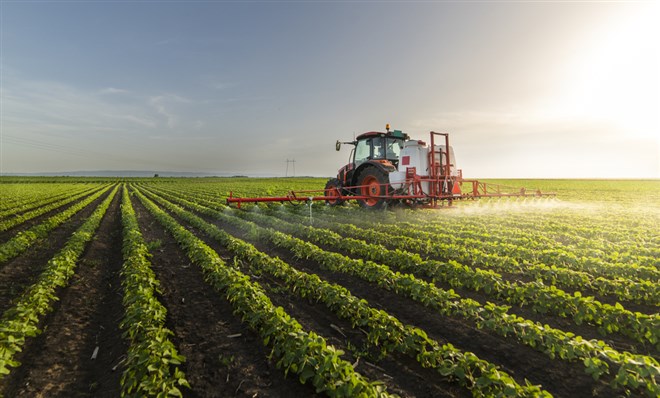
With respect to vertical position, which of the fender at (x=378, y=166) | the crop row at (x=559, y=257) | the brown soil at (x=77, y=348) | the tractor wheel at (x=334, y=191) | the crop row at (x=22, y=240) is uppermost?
the fender at (x=378, y=166)

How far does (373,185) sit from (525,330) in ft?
29.6

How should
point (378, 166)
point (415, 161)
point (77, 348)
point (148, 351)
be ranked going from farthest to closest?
1. point (378, 166)
2. point (415, 161)
3. point (77, 348)
4. point (148, 351)

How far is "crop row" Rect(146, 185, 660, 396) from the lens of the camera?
302cm

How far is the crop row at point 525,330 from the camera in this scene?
3020 mm

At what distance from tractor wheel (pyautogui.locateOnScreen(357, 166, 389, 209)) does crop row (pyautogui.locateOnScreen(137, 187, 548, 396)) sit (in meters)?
7.61

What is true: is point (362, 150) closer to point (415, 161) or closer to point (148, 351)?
point (415, 161)

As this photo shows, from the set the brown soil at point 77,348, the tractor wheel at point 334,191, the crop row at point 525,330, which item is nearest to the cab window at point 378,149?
the tractor wheel at point 334,191

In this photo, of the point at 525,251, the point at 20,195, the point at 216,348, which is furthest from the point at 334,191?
the point at 20,195

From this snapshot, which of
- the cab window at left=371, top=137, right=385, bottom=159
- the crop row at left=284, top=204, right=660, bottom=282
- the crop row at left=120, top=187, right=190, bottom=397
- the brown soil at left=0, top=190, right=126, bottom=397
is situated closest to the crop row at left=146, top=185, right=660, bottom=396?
the crop row at left=284, top=204, right=660, bottom=282

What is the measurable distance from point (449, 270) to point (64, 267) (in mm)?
7716

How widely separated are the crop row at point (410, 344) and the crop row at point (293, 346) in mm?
689

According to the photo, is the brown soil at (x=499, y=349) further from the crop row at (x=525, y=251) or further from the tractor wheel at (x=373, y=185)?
the tractor wheel at (x=373, y=185)

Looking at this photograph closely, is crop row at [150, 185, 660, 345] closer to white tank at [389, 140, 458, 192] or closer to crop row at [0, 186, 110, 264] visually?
white tank at [389, 140, 458, 192]

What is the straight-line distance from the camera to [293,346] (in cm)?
353
